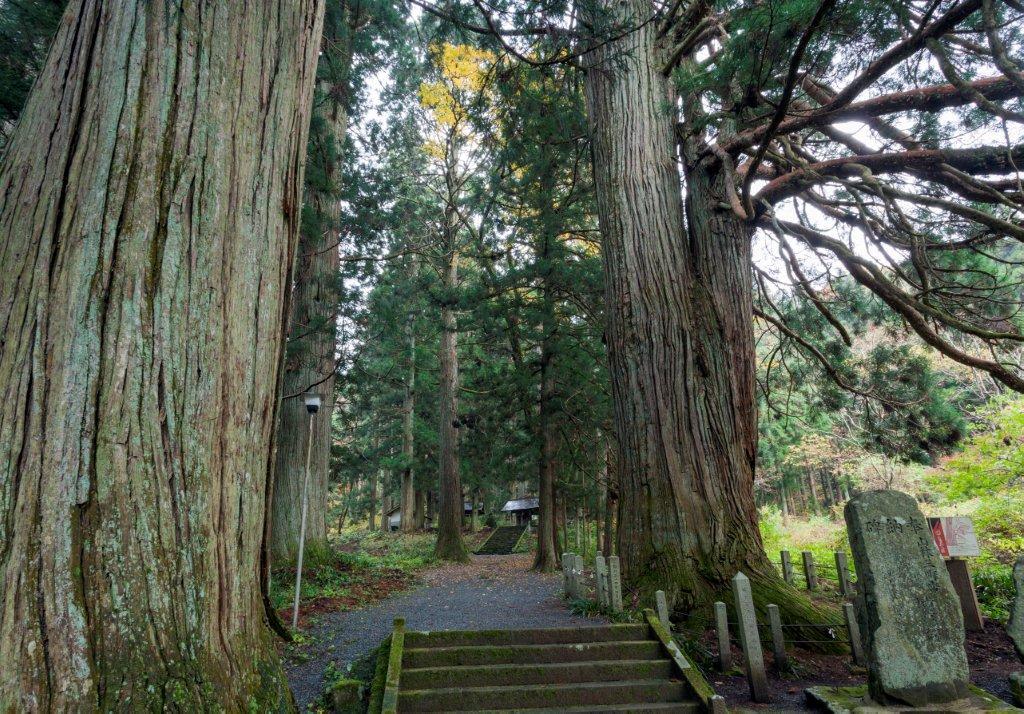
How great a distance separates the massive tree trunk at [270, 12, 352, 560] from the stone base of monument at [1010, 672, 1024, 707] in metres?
7.83

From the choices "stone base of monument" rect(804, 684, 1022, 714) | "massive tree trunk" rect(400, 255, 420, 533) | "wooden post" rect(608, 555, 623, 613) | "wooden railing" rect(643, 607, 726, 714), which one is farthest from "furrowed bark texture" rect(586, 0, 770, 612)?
"massive tree trunk" rect(400, 255, 420, 533)

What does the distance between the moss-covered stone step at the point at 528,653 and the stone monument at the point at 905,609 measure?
1.47 m

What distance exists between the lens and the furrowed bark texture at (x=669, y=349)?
5.14m

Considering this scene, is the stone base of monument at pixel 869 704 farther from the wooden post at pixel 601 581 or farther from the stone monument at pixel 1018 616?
the wooden post at pixel 601 581

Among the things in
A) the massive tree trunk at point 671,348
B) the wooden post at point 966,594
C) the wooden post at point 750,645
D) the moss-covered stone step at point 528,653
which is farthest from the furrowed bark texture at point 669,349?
the wooden post at point 966,594

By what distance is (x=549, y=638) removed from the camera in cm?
435

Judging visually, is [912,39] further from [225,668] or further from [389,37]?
[389,37]

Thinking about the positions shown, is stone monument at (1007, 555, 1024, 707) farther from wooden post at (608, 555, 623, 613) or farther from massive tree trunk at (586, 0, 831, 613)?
wooden post at (608, 555, 623, 613)

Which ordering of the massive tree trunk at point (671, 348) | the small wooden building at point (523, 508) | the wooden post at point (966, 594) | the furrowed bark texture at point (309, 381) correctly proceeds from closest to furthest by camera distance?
the massive tree trunk at point (671, 348)
the wooden post at point (966, 594)
the furrowed bark texture at point (309, 381)
the small wooden building at point (523, 508)

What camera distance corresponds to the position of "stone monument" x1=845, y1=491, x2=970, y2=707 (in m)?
3.44

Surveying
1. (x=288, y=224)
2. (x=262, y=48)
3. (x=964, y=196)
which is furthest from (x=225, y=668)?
(x=964, y=196)

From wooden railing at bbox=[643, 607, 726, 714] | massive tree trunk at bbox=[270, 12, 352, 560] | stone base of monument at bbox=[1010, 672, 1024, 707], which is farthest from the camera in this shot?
massive tree trunk at bbox=[270, 12, 352, 560]

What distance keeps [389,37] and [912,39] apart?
824 cm

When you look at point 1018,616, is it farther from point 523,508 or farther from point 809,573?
point 523,508
